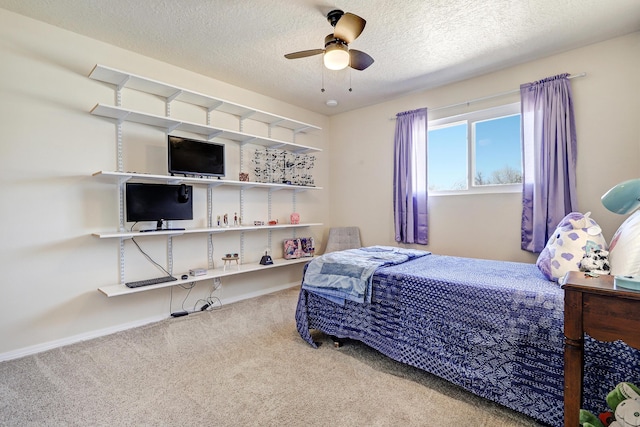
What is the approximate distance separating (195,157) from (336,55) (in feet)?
5.71

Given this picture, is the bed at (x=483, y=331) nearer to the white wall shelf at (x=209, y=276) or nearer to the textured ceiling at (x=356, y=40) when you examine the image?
the white wall shelf at (x=209, y=276)

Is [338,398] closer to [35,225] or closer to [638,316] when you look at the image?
[638,316]

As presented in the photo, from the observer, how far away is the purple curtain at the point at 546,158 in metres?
2.73

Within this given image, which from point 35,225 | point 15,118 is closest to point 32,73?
point 15,118

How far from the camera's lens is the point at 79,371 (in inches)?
81.2

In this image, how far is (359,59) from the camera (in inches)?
93.4

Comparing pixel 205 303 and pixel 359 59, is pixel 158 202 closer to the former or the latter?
pixel 205 303

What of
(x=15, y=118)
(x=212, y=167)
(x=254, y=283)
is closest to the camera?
(x=15, y=118)

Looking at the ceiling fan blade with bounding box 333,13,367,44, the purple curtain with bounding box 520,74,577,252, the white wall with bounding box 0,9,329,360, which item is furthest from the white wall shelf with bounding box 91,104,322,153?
the purple curtain with bounding box 520,74,577,252

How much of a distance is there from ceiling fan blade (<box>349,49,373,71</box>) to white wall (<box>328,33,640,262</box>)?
1.61m

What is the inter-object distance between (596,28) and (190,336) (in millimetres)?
4275

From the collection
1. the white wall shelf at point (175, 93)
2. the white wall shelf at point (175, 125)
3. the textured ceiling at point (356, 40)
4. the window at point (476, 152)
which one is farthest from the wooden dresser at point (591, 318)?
the white wall shelf at point (175, 93)

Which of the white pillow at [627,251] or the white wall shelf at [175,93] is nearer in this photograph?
the white pillow at [627,251]

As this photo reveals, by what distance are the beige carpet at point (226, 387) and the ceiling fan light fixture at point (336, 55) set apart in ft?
7.11
